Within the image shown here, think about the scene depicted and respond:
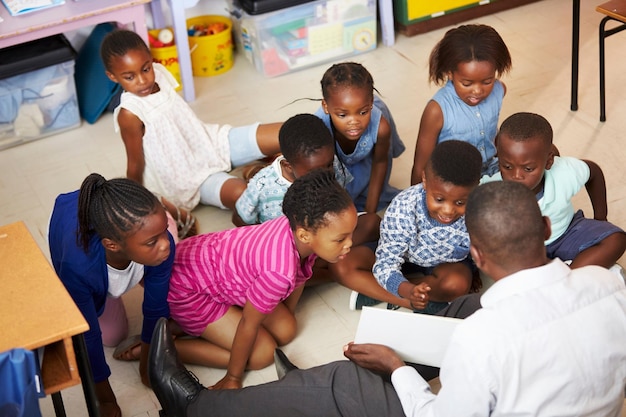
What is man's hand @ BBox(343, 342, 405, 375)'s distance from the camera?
1.97 meters

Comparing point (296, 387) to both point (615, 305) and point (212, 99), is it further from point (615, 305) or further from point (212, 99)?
point (212, 99)

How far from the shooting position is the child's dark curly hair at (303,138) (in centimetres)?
241

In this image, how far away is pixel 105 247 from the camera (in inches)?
80.8

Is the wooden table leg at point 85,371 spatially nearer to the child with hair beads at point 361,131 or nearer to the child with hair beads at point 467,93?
the child with hair beads at point 361,131

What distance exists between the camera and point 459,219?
242cm

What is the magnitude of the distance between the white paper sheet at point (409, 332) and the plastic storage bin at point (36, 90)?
192 centimetres

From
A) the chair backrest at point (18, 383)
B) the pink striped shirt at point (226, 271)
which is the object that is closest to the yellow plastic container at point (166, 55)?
the pink striped shirt at point (226, 271)

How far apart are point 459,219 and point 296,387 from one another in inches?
28.3

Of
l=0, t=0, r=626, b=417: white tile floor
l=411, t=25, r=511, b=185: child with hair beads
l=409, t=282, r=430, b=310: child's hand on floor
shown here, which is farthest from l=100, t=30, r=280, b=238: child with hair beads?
l=409, t=282, r=430, b=310: child's hand on floor

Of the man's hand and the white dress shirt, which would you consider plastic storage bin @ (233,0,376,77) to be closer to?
the man's hand

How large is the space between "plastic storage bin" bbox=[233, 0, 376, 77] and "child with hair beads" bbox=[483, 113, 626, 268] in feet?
5.06

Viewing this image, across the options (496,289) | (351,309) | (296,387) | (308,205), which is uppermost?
(496,289)

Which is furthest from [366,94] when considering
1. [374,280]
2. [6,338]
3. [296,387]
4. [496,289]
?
[6,338]

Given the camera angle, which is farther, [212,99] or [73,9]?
[212,99]
